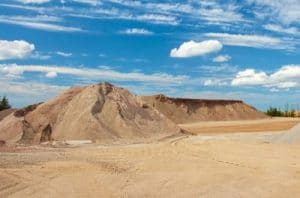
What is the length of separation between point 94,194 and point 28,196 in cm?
160

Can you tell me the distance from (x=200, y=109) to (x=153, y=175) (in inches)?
3411

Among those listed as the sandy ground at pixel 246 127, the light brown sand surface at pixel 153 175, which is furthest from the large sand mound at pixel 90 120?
the sandy ground at pixel 246 127


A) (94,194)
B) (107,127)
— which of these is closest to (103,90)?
(107,127)

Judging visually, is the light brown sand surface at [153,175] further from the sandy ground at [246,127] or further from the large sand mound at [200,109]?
the large sand mound at [200,109]

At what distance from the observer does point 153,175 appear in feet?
55.2

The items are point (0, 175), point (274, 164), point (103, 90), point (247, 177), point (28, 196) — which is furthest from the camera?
point (103, 90)

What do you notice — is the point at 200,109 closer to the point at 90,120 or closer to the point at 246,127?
the point at 246,127

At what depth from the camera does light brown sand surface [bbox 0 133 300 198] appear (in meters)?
13.8

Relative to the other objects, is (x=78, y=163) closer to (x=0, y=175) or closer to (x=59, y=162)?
(x=59, y=162)

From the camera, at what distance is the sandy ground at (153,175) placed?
45.4 ft

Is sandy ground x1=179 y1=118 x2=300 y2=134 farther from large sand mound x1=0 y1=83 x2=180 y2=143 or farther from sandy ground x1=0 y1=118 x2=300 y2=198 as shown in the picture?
sandy ground x1=0 y1=118 x2=300 y2=198

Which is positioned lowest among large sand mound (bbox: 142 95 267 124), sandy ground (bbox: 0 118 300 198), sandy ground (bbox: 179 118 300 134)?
sandy ground (bbox: 0 118 300 198)

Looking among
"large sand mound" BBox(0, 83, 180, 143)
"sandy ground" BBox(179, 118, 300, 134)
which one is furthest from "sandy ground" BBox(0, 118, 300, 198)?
"sandy ground" BBox(179, 118, 300, 134)

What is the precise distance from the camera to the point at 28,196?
12.7 meters
